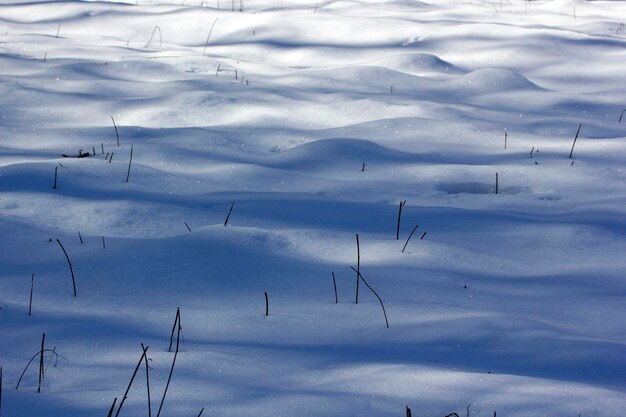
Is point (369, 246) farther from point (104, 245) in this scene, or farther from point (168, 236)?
point (104, 245)

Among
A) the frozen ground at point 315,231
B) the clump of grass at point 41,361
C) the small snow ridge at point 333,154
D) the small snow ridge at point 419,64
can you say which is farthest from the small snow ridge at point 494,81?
the clump of grass at point 41,361

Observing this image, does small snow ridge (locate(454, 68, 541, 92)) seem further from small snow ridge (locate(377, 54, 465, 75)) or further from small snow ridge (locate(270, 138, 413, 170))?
small snow ridge (locate(270, 138, 413, 170))

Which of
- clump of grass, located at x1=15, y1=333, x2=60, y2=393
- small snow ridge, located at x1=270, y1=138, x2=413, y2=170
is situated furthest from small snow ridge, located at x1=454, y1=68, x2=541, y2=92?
clump of grass, located at x1=15, y1=333, x2=60, y2=393

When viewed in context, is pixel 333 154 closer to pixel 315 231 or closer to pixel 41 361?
pixel 315 231

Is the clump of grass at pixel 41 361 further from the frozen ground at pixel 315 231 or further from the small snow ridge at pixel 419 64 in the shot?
the small snow ridge at pixel 419 64

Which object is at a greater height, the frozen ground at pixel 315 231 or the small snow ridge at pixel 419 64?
the small snow ridge at pixel 419 64

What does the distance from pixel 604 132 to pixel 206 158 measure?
6.49ft

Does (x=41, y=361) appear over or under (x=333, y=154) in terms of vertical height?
under

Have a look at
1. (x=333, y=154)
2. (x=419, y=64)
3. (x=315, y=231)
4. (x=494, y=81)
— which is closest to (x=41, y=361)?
(x=315, y=231)

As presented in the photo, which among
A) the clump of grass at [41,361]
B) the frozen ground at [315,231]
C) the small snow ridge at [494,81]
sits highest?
the small snow ridge at [494,81]

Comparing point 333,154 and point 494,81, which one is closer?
point 333,154

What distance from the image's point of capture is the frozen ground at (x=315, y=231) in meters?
1.72

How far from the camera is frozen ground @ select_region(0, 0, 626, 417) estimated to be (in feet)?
5.63

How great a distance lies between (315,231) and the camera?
101 inches
